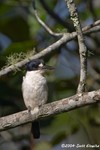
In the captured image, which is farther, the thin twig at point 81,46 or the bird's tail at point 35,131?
the bird's tail at point 35,131

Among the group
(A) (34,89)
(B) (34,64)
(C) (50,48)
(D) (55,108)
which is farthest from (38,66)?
(D) (55,108)

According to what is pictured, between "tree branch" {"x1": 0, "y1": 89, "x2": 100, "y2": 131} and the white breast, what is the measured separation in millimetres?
567

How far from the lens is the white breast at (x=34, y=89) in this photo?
4262mm

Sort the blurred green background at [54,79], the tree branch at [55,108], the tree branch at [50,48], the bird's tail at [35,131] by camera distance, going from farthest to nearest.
A: the blurred green background at [54,79] < the bird's tail at [35,131] < the tree branch at [50,48] < the tree branch at [55,108]

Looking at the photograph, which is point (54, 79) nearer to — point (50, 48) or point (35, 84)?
point (35, 84)

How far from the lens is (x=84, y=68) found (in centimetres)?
342

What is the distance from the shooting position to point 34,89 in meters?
4.32

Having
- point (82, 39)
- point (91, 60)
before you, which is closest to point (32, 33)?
point (91, 60)

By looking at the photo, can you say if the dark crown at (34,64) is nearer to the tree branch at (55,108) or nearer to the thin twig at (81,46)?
the tree branch at (55,108)

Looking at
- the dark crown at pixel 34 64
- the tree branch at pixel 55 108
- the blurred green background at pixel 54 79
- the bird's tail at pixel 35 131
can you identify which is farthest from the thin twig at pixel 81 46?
the bird's tail at pixel 35 131

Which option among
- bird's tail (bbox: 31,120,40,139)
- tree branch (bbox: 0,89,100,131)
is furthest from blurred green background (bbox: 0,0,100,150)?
tree branch (bbox: 0,89,100,131)

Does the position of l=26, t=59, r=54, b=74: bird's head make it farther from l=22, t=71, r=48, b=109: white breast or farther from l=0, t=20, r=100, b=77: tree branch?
l=0, t=20, r=100, b=77: tree branch

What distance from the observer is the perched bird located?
14.0 ft

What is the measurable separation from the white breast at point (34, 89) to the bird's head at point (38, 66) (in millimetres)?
34
